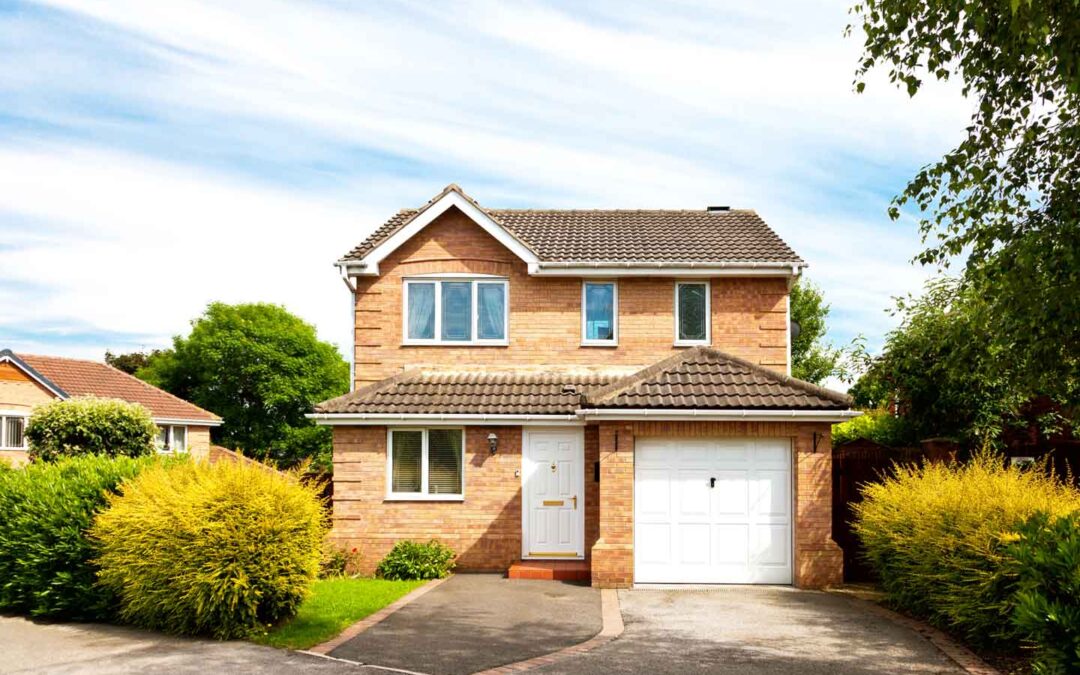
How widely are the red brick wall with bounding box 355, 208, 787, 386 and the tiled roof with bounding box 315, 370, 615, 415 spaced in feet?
1.79

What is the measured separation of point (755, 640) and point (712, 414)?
16.3 ft

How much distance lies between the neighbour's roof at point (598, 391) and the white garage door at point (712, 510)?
79 centimetres

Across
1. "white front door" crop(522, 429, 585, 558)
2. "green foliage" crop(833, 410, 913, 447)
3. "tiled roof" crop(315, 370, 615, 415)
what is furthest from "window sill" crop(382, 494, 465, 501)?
"green foliage" crop(833, 410, 913, 447)

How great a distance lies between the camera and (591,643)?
12109 millimetres

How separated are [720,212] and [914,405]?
6.74 metres

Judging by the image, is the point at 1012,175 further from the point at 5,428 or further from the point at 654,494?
the point at 5,428

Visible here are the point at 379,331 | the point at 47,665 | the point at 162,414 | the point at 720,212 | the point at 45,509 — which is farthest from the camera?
the point at 162,414

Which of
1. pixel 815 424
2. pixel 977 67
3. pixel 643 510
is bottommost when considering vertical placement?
pixel 643 510

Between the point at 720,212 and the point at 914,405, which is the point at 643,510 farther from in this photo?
the point at 720,212

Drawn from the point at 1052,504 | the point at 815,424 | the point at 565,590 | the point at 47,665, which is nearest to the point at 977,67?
the point at 1052,504

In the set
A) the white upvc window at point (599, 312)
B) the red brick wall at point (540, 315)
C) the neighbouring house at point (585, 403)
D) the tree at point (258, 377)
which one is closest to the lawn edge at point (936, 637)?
the neighbouring house at point (585, 403)

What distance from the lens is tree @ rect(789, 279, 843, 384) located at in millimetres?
46375

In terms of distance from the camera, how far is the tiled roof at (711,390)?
659 inches

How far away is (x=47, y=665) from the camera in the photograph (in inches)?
440
